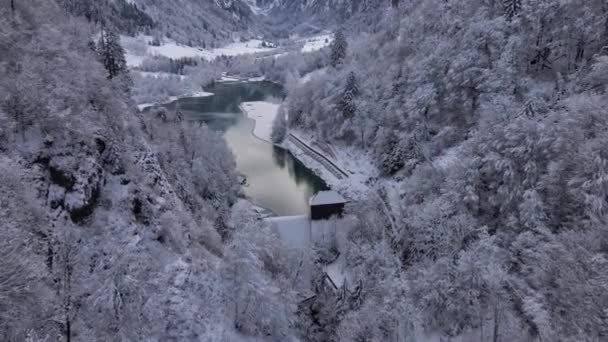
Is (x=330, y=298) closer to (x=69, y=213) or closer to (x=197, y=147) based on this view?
(x=69, y=213)

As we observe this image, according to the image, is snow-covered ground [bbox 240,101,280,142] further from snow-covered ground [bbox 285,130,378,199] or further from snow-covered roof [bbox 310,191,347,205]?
snow-covered roof [bbox 310,191,347,205]

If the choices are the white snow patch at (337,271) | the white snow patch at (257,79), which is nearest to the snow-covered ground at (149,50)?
the white snow patch at (257,79)

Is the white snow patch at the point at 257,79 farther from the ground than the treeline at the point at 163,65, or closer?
closer

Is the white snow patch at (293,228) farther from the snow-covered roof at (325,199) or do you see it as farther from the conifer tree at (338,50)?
the conifer tree at (338,50)

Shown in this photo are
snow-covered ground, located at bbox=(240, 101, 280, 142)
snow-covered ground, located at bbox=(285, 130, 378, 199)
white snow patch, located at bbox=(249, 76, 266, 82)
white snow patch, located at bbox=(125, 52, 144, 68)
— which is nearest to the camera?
snow-covered ground, located at bbox=(285, 130, 378, 199)

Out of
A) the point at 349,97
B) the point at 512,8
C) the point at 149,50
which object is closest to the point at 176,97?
the point at 149,50

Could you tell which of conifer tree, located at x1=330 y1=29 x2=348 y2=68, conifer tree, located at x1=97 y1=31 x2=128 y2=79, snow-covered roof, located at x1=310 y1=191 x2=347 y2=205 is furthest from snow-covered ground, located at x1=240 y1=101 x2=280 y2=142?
snow-covered roof, located at x1=310 y1=191 x2=347 y2=205

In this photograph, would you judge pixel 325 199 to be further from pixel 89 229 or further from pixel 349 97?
pixel 349 97
